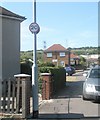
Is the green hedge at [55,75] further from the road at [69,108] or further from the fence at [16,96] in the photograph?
the fence at [16,96]

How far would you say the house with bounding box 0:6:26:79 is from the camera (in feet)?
67.9

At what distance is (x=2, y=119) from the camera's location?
10.1 meters

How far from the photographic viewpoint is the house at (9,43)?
2070 cm

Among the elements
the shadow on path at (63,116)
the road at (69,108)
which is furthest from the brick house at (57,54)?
the shadow on path at (63,116)

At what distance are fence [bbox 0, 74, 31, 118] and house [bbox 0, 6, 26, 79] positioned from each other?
368 inches

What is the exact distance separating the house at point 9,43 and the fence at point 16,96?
9.35 metres

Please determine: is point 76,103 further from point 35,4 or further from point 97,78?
point 35,4

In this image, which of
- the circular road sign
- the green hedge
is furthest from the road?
the circular road sign

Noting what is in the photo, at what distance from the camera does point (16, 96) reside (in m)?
10.9

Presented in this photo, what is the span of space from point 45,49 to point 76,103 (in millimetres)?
89784

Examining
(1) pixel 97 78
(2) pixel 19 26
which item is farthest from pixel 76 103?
(2) pixel 19 26

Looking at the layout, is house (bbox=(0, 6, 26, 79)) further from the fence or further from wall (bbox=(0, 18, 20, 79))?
the fence

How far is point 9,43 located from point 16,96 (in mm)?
11119

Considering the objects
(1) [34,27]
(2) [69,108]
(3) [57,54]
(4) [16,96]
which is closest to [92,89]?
(2) [69,108]
